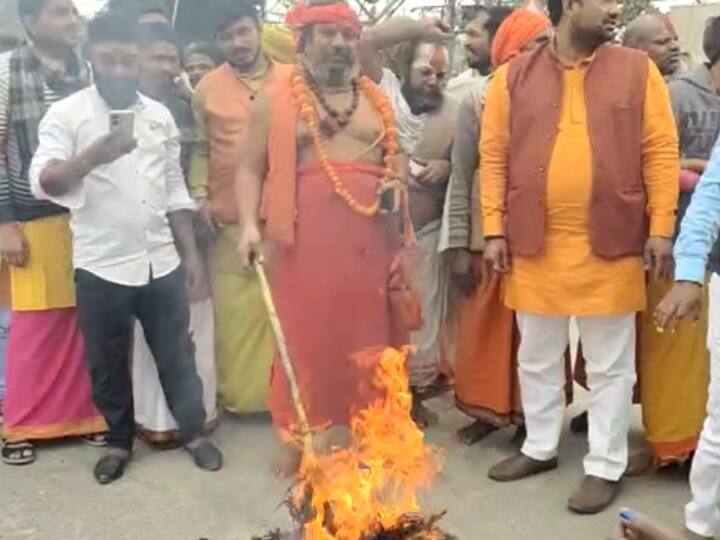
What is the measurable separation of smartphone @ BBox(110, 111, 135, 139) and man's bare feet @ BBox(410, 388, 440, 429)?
1.90 metres

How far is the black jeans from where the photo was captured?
4246mm

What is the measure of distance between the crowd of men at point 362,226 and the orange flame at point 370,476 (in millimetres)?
597

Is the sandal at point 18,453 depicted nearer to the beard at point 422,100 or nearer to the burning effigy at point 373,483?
the burning effigy at point 373,483

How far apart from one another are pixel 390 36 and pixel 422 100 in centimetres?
34

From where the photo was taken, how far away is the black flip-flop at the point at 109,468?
433 cm

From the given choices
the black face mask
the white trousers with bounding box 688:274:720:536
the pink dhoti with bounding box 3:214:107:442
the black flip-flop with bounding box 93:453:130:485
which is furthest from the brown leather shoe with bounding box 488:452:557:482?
the black face mask

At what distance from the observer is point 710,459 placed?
3514 millimetres

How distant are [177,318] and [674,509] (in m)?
2.22

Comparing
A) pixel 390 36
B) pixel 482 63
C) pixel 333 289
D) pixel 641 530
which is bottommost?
pixel 641 530

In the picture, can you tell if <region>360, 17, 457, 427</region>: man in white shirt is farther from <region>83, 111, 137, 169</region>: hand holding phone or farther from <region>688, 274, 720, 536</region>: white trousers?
<region>688, 274, 720, 536</region>: white trousers

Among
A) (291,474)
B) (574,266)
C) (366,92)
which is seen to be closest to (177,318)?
(291,474)

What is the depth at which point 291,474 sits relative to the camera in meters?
4.25

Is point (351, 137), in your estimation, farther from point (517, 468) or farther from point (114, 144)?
point (517, 468)

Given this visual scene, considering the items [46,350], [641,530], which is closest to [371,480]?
[641,530]
